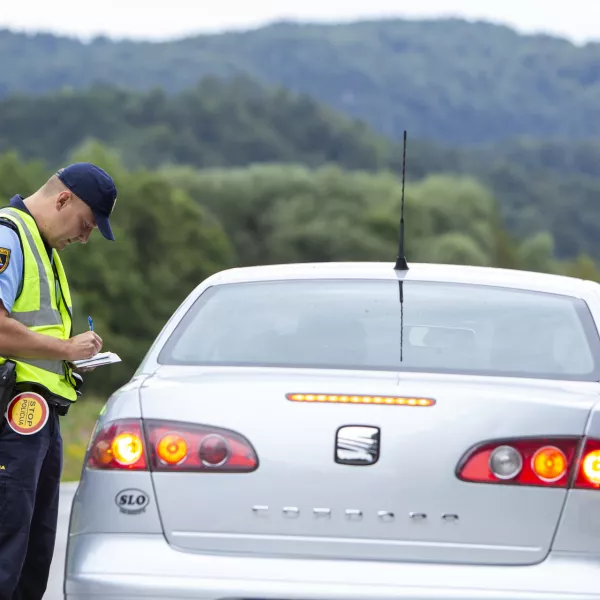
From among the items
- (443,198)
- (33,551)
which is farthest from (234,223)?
(33,551)

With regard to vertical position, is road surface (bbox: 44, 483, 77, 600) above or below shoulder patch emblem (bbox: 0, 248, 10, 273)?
below

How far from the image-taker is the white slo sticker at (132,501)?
12.2 feet

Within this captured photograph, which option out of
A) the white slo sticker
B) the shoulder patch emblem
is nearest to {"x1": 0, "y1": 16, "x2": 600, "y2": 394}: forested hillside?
the shoulder patch emblem

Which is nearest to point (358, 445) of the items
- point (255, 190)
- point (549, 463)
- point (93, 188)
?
point (549, 463)

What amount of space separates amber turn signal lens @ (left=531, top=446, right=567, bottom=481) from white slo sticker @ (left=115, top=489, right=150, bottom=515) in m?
0.98

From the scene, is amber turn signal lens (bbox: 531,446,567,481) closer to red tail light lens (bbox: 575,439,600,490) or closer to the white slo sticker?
red tail light lens (bbox: 575,439,600,490)

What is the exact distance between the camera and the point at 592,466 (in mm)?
3615

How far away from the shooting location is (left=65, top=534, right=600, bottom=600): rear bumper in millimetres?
3498

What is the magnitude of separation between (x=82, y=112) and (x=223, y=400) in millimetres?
154928

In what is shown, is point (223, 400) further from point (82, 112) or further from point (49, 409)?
point (82, 112)

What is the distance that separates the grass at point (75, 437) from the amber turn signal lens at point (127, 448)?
8.69m

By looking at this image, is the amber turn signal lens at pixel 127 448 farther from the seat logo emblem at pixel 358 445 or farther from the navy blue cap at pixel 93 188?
the navy blue cap at pixel 93 188

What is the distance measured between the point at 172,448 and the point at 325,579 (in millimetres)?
520

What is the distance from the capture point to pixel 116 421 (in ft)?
12.5
